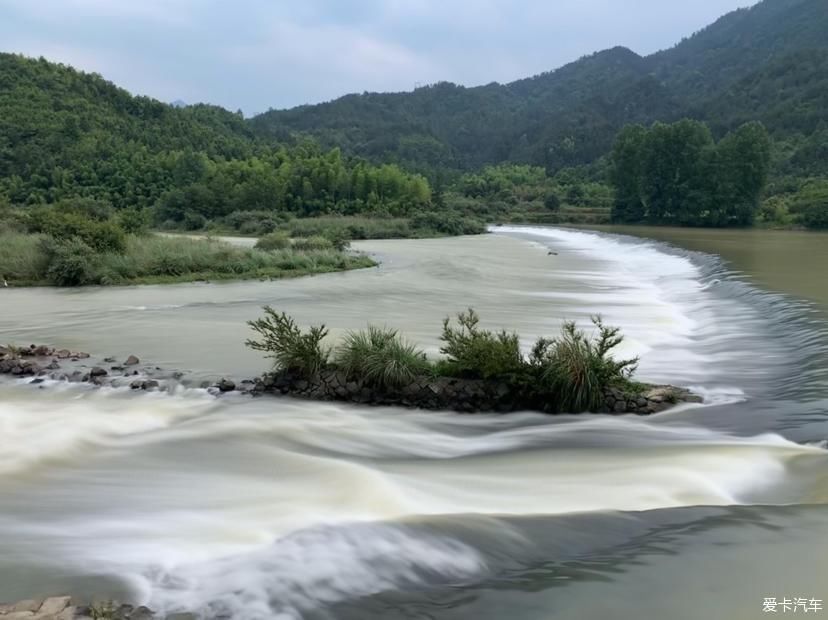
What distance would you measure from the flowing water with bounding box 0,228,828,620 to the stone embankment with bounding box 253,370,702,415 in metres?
0.33

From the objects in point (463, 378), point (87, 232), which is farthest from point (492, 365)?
point (87, 232)

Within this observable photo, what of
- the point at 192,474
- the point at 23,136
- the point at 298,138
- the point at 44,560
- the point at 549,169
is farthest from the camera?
the point at 298,138

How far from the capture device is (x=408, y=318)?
20.0m

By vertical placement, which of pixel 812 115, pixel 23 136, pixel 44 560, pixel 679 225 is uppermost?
pixel 812 115

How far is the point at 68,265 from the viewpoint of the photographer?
93.3ft

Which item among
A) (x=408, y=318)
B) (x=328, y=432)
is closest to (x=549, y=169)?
(x=408, y=318)

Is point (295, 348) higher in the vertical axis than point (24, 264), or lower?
lower

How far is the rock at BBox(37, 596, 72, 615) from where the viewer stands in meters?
5.11

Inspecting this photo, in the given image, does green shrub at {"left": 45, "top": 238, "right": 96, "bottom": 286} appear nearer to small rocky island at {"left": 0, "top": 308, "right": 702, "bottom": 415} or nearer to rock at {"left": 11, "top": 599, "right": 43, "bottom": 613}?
small rocky island at {"left": 0, "top": 308, "right": 702, "bottom": 415}

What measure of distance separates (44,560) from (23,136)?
112 metres

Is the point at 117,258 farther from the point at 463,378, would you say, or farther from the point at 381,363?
the point at 463,378

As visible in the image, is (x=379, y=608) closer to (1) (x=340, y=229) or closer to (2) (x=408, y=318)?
(2) (x=408, y=318)

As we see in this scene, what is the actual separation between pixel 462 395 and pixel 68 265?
22.8 metres

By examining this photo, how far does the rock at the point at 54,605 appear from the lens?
511 cm
